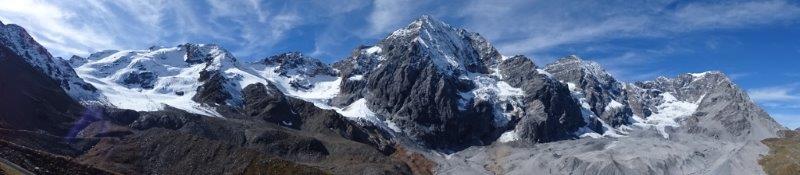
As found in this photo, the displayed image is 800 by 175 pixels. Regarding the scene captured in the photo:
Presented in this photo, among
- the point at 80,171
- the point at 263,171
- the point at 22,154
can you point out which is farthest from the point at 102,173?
the point at 263,171

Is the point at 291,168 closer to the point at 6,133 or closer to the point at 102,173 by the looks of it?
the point at 102,173

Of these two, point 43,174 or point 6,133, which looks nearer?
point 43,174

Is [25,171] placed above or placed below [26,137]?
below

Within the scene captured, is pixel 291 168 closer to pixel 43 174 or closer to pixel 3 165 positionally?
pixel 43 174

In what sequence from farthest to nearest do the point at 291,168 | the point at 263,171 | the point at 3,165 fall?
1. the point at 291,168
2. the point at 263,171
3. the point at 3,165

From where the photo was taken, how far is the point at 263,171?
87438 millimetres

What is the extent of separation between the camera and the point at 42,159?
216ft

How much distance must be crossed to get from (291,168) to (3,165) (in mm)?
54421

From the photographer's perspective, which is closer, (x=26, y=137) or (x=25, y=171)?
(x=25, y=171)

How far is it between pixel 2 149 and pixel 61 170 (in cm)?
515

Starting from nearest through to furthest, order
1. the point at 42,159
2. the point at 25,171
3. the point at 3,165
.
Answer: the point at 3,165
the point at 25,171
the point at 42,159

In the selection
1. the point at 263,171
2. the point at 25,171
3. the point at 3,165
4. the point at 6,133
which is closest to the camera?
the point at 3,165

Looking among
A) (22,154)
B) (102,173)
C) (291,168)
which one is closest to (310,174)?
(291,168)

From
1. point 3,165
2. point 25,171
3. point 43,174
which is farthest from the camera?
point 43,174
